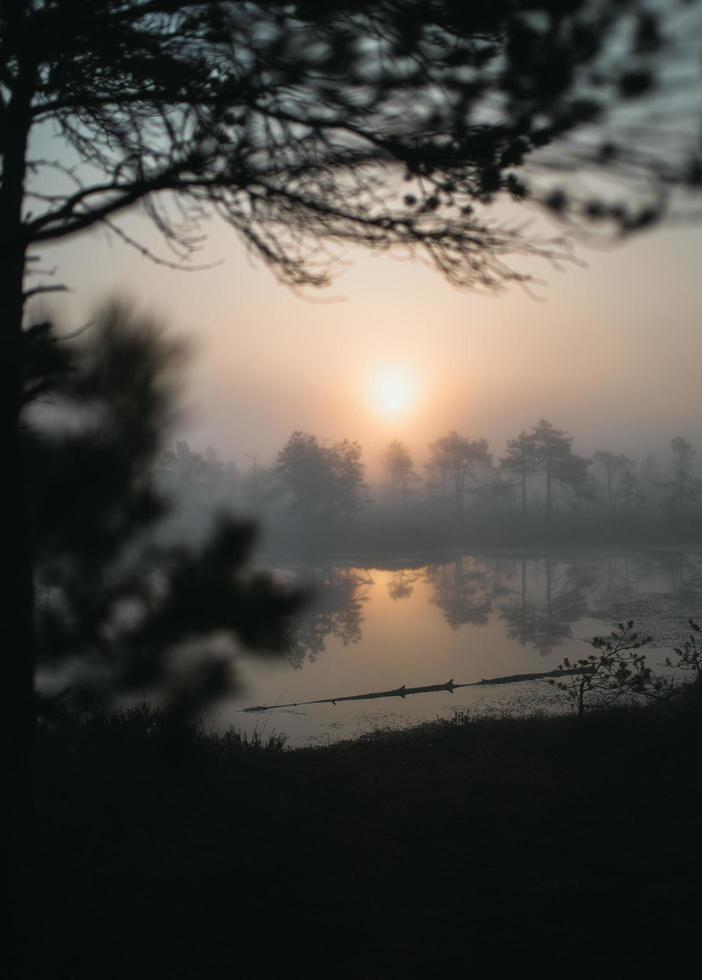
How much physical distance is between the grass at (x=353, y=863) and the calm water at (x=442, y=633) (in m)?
1.15

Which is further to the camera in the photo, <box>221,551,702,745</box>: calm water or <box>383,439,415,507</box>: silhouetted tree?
<box>383,439,415,507</box>: silhouetted tree

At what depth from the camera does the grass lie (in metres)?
3.45

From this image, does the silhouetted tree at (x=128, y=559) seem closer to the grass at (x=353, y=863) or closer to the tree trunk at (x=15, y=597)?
the tree trunk at (x=15, y=597)

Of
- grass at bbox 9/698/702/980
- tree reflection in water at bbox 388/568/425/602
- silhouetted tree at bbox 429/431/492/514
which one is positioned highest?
silhouetted tree at bbox 429/431/492/514

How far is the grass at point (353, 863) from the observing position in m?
3.45

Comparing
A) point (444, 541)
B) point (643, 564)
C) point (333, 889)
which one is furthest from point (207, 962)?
point (444, 541)

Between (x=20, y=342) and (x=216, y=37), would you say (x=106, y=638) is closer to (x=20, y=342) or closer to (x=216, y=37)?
(x=20, y=342)

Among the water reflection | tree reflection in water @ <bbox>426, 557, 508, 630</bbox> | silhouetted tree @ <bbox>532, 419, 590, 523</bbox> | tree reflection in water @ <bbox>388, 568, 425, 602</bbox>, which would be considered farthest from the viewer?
silhouetted tree @ <bbox>532, 419, 590, 523</bbox>

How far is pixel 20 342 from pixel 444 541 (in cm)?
5497

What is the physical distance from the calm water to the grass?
115 cm

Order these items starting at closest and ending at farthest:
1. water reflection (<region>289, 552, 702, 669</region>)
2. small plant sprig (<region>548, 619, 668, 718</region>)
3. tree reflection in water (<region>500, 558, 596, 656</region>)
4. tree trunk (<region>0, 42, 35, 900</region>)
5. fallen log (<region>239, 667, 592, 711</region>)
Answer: tree trunk (<region>0, 42, 35, 900</region>) < small plant sprig (<region>548, 619, 668, 718</region>) < fallen log (<region>239, 667, 592, 711</region>) < tree reflection in water (<region>500, 558, 596, 656</region>) < water reflection (<region>289, 552, 702, 669</region>)

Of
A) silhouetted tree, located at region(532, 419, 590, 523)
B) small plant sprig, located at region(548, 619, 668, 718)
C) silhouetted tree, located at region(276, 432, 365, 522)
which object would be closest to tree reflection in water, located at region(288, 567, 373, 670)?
small plant sprig, located at region(548, 619, 668, 718)

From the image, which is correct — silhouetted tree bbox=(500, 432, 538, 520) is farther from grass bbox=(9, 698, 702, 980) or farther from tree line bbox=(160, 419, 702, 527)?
grass bbox=(9, 698, 702, 980)

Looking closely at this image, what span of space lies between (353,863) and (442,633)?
17591 mm
